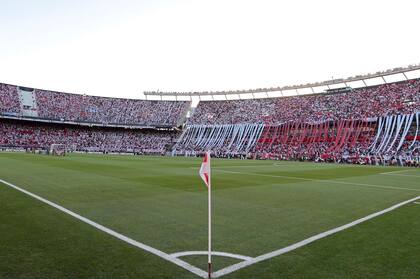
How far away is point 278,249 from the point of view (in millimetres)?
7172

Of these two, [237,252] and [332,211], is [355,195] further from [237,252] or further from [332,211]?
[237,252]

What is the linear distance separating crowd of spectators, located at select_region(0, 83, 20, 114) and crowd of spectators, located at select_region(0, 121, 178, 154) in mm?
4326

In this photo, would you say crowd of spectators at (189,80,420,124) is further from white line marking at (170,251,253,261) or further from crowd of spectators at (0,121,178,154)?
white line marking at (170,251,253,261)

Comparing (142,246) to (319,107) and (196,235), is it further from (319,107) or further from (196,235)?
(319,107)

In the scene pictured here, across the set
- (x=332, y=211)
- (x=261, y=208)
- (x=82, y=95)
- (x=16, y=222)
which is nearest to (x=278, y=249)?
(x=261, y=208)

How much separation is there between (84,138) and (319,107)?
59.2 metres

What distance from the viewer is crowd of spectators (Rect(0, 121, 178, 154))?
265 feet

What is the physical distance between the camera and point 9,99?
275 ft

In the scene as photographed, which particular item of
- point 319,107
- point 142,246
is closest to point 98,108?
point 319,107

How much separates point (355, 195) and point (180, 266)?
1252 cm

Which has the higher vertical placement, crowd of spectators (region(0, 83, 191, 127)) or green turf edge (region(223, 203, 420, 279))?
crowd of spectators (region(0, 83, 191, 127))

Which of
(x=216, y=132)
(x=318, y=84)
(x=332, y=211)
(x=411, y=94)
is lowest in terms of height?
(x=332, y=211)

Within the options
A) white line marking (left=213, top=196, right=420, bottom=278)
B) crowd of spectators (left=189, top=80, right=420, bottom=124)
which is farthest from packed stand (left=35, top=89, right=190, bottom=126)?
white line marking (left=213, top=196, right=420, bottom=278)

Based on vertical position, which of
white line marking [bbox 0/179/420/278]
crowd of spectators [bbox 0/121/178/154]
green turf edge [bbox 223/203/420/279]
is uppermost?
crowd of spectators [bbox 0/121/178/154]
